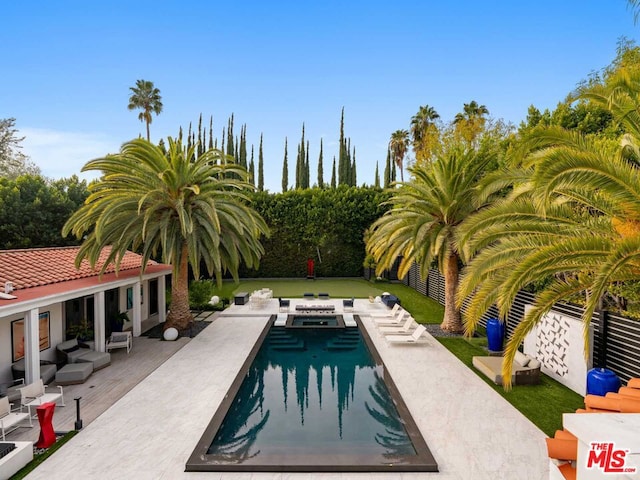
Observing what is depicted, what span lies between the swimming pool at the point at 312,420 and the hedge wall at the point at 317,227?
20.0m

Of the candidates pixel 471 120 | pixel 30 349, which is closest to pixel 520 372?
pixel 30 349

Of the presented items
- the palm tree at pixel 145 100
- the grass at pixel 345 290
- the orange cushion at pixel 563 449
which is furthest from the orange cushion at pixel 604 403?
the palm tree at pixel 145 100

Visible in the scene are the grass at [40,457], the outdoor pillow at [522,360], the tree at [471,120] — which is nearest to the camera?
the grass at [40,457]

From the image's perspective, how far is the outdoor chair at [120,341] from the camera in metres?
13.9

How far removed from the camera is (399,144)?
50656 mm

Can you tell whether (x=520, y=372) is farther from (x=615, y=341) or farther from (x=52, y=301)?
(x=52, y=301)

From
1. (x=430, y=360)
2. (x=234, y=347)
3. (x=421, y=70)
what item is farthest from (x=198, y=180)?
(x=421, y=70)

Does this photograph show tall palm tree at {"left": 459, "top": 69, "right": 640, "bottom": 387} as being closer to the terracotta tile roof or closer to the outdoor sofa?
the outdoor sofa

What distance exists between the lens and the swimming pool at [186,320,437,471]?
278 inches

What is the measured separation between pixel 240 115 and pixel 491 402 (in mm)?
53171

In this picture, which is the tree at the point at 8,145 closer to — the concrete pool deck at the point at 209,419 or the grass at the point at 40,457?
the concrete pool deck at the point at 209,419

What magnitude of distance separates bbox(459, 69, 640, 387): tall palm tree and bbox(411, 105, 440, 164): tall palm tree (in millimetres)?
37604

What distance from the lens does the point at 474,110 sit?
136ft

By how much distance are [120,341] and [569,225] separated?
14.6 m
